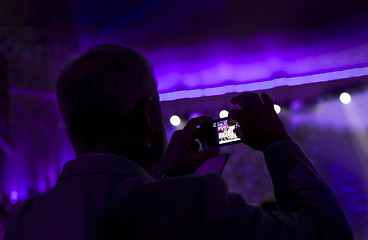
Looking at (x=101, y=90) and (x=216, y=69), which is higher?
(x=216, y=69)

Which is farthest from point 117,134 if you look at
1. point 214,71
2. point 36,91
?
point 36,91

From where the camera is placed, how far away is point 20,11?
1.77m

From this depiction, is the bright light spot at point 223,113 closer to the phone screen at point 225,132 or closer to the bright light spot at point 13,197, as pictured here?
the bright light spot at point 13,197

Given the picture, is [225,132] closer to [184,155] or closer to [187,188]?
[184,155]

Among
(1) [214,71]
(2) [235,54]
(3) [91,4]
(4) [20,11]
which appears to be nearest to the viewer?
(3) [91,4]

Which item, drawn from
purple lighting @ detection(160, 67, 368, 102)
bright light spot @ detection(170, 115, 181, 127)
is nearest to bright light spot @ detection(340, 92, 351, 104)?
purple lighting @ detection(160, 67, 368, 102)

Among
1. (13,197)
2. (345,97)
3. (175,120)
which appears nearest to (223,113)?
(175,120)

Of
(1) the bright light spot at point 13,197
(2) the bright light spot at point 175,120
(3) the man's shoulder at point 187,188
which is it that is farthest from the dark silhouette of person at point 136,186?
(1) the bright light spot at point 13,197

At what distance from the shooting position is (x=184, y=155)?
25.6 inches

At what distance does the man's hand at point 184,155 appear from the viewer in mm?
625

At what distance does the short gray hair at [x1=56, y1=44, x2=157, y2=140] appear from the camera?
0.43 meters

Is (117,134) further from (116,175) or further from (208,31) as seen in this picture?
(208,31)

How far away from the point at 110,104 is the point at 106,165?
84 mm

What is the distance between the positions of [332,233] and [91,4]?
1.56 metres
